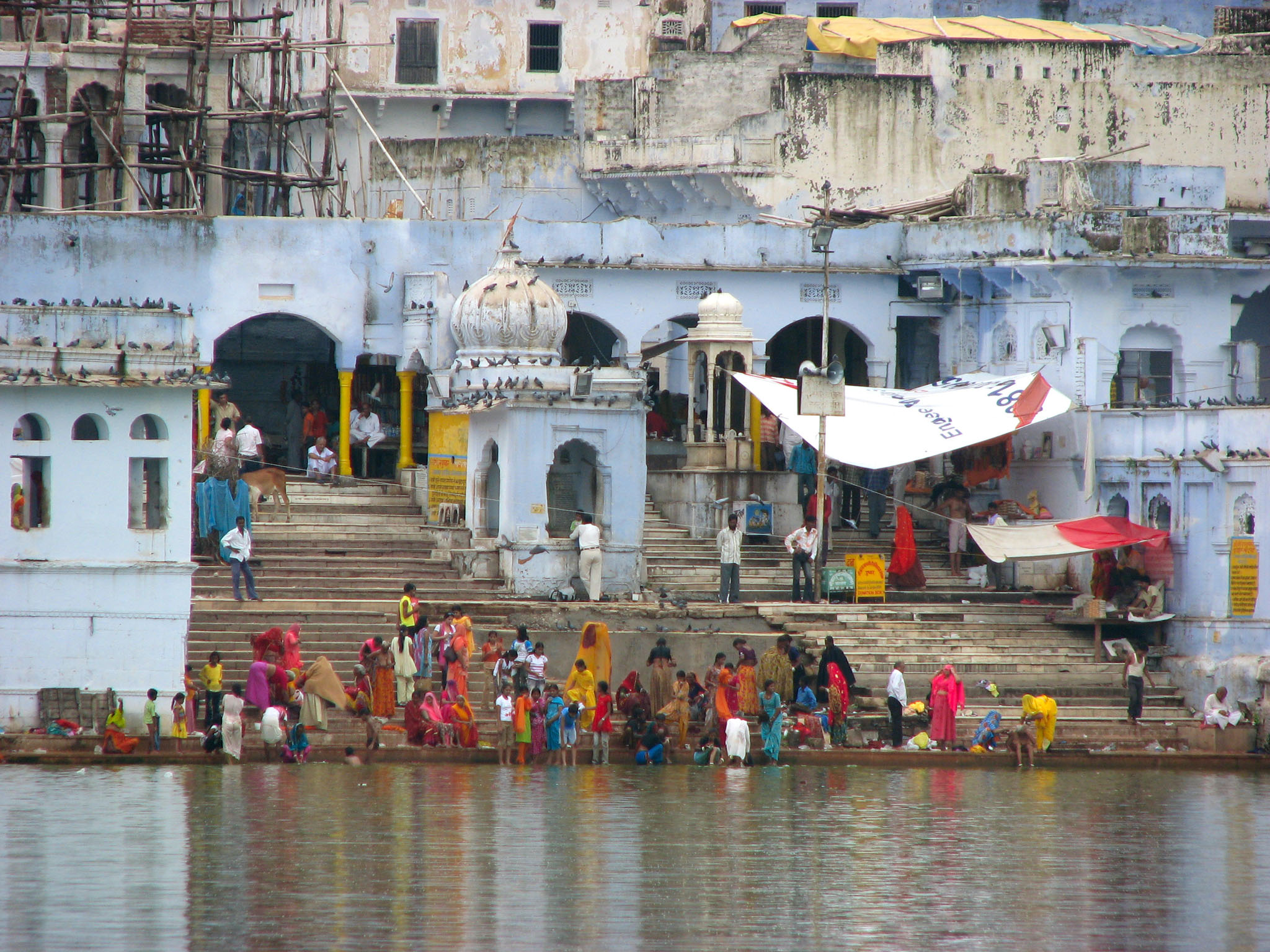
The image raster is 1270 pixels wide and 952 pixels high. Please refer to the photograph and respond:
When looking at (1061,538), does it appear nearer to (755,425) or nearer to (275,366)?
(755,425)

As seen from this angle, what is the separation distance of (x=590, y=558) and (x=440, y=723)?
498 cm

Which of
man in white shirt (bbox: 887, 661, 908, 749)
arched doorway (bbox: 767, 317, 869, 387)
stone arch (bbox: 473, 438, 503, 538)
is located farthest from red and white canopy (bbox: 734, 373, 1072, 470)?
man in white shirt (bbox: 887, 661, 908, 749)

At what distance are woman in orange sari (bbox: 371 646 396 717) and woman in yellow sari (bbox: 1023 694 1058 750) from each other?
6774mm

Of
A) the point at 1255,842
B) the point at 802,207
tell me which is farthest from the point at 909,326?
the point at 1255,842

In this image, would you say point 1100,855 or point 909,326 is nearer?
point 1100,855

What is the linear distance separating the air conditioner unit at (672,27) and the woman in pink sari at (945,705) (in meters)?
18.1

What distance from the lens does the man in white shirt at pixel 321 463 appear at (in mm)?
30703

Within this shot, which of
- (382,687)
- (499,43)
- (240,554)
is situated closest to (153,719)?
(382,687)

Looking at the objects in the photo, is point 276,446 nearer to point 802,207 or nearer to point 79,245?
point 79,245

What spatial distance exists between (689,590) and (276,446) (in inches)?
343

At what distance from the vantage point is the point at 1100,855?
17.2m

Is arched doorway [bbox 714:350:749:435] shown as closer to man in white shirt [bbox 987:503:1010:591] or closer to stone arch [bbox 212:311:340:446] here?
man in white shirt [bbox 987:503:1010:591]

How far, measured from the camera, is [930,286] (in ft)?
106

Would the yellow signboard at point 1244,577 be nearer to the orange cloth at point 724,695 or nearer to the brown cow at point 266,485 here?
the orange cloth at point 724,695
